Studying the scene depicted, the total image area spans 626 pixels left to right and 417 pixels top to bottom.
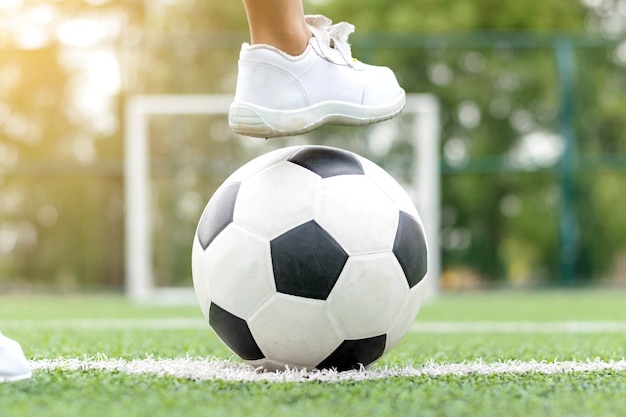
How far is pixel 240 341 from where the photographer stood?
2.29 metres

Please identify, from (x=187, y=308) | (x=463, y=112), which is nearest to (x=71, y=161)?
(x=187, y=308)

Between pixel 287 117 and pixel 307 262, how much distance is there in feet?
1.37

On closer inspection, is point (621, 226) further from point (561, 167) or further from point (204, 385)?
point (204, 385)

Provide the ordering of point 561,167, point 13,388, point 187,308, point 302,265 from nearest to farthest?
point 13,388
point 302,265
point 187,308
point 561,167

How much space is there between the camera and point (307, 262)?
220cm

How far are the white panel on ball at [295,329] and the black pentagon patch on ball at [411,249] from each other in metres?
0.25

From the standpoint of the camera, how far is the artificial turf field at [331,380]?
1.79 meters

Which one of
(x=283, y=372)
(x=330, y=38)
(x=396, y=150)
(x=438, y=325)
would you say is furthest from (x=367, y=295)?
(x=396, y=150)

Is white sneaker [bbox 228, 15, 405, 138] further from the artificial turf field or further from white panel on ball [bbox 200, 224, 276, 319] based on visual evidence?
the artificial turf field

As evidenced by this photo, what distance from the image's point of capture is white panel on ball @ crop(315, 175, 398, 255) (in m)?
2.23

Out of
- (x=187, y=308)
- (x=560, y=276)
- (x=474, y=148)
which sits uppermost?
(x=474, y=148)

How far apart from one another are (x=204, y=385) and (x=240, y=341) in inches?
9.2

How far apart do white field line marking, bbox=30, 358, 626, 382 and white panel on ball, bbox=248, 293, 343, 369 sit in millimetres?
53

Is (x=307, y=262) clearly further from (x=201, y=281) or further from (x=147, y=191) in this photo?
(x=147, y=191)
